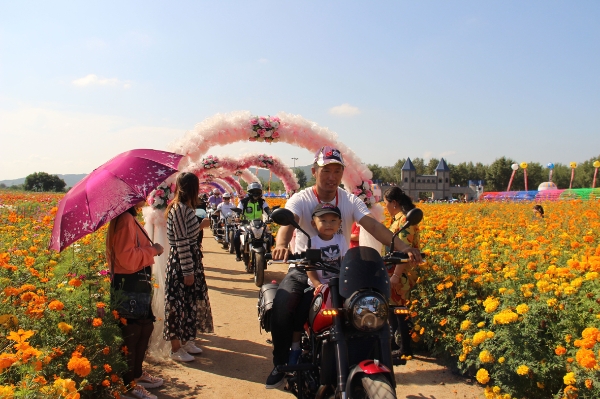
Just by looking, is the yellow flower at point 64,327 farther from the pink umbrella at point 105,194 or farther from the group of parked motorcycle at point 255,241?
the group of parked motorcycle at point 255,241

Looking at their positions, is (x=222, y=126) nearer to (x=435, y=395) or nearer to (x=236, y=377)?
(x=236, y=377)

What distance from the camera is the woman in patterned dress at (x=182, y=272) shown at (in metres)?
4.83

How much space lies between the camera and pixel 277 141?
26.3 ft

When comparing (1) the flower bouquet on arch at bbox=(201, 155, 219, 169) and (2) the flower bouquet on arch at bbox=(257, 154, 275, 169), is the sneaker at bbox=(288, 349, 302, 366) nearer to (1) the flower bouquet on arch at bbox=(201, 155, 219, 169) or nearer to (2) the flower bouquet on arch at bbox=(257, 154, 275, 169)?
(1) the flower bouquet on arch at bbox=(201, 155, 219, 169)

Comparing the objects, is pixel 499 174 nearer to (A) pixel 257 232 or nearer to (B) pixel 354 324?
(A) pixel 257 232

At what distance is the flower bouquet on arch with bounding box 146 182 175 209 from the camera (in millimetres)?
6305

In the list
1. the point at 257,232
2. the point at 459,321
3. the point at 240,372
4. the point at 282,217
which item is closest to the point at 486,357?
the point at 459,321

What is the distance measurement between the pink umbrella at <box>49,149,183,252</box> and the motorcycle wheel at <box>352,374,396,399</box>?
2.10m

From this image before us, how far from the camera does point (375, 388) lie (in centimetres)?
220

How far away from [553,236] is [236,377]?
4222 mm

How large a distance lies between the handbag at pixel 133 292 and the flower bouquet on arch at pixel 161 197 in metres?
2.42

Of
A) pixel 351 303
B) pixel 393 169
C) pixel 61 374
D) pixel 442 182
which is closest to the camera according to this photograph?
pixel 351 303

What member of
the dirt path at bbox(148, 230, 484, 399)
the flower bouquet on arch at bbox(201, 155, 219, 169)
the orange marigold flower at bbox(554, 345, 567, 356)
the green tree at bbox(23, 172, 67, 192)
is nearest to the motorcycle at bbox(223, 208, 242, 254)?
the flower bouquet on arch at bbox(201, 155, 219, 169)

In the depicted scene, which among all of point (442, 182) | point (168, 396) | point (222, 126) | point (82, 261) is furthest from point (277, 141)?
point (442, 182)
